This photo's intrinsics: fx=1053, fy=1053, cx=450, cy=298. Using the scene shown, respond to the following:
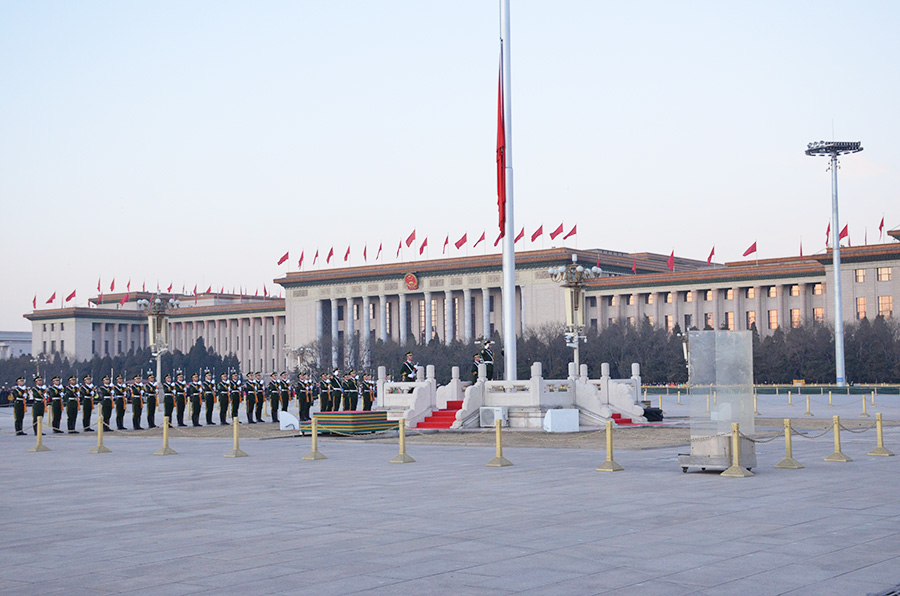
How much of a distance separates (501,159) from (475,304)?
79.9 metres

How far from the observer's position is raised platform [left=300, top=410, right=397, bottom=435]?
27.2 meters

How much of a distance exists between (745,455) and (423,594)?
9407 millimetres

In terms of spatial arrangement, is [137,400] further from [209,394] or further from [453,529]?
[453,529]

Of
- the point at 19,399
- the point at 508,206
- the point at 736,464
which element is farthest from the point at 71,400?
the point at 736,464

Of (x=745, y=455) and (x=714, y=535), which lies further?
(x=745, y=455)

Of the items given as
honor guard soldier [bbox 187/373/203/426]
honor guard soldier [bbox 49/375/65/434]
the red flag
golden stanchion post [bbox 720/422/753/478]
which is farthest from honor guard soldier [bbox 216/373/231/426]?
golden stanchion post [bbox 720/422/753/478]

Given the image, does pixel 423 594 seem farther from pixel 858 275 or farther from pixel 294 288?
pixel 294 288

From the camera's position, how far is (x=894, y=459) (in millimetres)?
18109

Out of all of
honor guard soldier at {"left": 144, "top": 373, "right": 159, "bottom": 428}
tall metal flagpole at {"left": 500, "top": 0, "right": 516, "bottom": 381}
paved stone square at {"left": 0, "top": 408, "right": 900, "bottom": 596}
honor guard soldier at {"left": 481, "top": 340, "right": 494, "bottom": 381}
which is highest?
tall metal flagpole at {"left": 500, "top": 0, "right": 516, "bottom": 381}

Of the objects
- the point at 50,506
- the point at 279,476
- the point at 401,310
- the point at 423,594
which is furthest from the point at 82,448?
the point at 401,310

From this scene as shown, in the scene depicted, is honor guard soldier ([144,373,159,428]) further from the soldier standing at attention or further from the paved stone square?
the paved stone square

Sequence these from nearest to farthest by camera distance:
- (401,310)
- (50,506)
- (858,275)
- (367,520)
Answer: (367,520) < (50,506) < (858,275) < (401,310)

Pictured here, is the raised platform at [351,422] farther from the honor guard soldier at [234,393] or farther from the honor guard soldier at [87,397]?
the honor guard soldier at [87,397]

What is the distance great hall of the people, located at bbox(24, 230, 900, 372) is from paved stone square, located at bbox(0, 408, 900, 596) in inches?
2706
